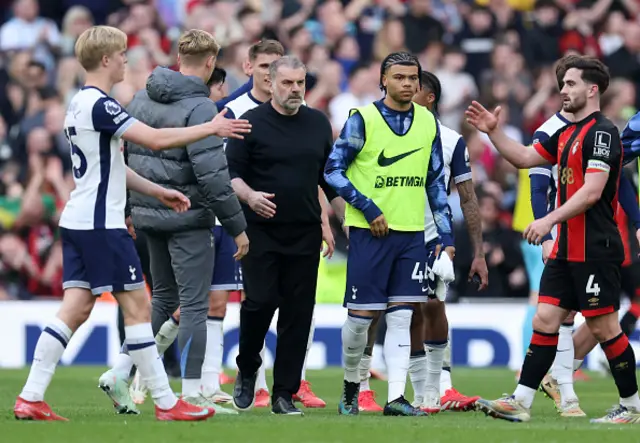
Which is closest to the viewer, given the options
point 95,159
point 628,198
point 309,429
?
point 309,429

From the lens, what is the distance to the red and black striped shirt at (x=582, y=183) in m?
9.00

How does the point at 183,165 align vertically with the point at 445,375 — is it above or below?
above

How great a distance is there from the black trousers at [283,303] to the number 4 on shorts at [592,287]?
6.33ft

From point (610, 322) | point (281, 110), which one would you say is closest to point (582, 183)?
point (610, 322)

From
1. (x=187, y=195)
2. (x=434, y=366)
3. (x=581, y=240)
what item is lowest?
(x=434, y=366)

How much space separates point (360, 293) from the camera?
9.57 meters

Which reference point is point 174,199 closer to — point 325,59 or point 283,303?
point 283,303

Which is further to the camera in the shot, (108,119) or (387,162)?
(387,162)

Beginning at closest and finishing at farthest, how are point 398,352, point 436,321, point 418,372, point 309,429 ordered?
point 309,429
point 398,352
point 418,372
point 436,321

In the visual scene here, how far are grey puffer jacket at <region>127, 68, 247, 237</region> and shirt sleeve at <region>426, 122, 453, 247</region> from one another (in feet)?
4.71

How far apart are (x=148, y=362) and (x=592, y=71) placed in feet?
11.1

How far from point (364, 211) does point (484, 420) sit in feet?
5.17

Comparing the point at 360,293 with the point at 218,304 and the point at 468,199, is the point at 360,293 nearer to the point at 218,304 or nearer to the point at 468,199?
the point at 468,199

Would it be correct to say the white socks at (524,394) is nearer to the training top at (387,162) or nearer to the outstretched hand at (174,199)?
the training top at (387,162)
